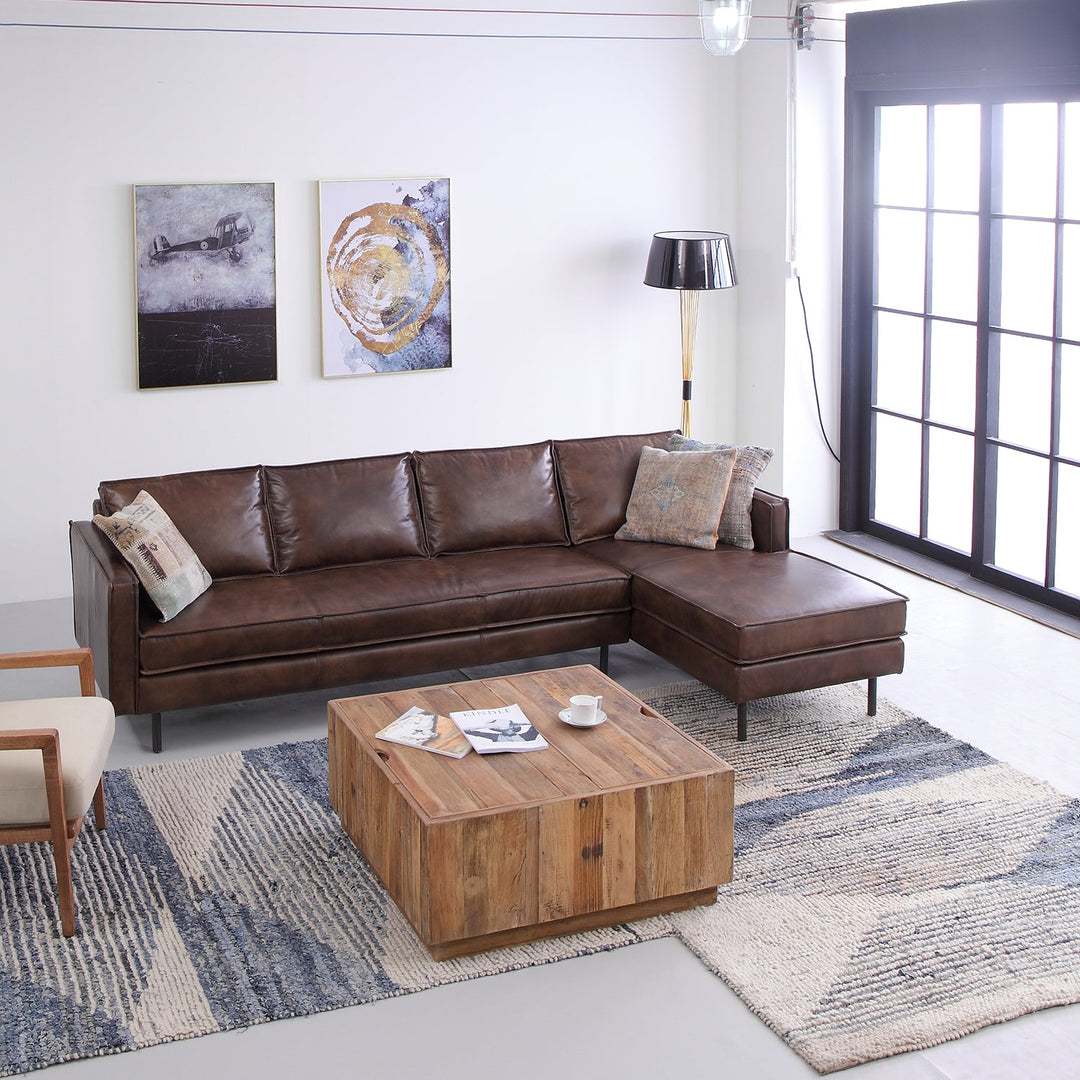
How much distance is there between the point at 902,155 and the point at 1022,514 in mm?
1758

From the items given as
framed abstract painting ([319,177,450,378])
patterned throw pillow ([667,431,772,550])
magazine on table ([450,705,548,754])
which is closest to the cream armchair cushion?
magazine on table ([450,705,548,754])

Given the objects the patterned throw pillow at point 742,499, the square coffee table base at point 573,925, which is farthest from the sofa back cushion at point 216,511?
the square coffee table base at point 573,925

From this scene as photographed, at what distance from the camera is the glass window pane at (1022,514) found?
5.85m

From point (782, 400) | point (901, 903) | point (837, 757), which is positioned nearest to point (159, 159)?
point (782, 400)

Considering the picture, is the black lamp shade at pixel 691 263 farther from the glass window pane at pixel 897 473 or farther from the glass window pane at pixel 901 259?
the glass window pane at pixel 897 473

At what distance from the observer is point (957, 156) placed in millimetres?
6066

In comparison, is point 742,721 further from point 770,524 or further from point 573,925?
point 573,925

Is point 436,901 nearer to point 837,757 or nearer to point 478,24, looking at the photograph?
point 837,757

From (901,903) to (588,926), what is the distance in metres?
0.79

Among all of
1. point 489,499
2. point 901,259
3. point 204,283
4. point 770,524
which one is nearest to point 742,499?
point 770,524

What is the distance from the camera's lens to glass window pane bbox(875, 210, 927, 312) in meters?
6.41

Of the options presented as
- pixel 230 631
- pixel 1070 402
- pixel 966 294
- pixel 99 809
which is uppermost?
pixel 966 294

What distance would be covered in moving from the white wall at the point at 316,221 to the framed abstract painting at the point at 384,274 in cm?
7

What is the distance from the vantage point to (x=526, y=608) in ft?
16.0
